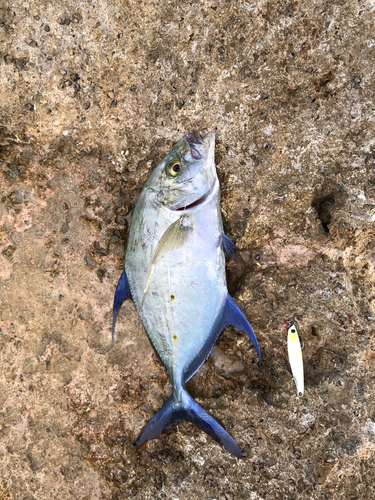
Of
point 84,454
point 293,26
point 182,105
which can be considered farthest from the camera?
point 84,454

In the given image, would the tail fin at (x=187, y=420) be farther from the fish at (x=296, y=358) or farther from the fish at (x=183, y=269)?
the fish at (x=296, y=358)

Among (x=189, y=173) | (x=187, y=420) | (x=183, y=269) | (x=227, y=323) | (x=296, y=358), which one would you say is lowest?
(x=187, y=420)

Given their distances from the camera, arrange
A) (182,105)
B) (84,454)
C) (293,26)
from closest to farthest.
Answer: (293,26) < (182,105) < (84,454)

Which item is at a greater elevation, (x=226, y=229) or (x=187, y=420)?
(x=226, y=229)

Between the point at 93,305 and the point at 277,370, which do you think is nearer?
the point at 277,370

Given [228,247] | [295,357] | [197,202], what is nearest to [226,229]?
[228,247]

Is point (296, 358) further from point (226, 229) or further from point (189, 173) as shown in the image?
point (189, 173)

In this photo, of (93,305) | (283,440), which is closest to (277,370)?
(283,440)

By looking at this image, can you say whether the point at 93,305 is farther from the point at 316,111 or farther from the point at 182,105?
the point at 316,111
